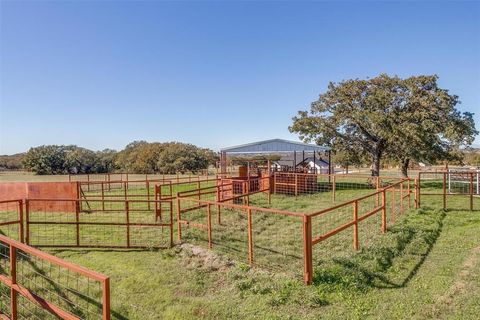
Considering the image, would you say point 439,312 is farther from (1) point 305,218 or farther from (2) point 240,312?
(2) point 240,312

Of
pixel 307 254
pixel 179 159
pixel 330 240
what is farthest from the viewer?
pixel 179 159

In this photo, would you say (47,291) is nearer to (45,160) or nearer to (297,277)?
(297,277)

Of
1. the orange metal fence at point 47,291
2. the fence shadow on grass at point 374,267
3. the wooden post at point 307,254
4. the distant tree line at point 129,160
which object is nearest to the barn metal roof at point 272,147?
the fence shadow on grass at point 374,267

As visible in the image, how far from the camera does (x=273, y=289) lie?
564cm

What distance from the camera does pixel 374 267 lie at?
645cm

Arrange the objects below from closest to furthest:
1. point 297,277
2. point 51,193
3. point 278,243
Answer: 1. point 297,277
2. point 278,243
3. point 51,193

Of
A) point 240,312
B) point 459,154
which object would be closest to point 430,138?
point 459,154

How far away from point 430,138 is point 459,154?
773 cm

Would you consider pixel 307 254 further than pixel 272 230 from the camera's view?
No

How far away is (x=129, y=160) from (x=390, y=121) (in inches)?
1923

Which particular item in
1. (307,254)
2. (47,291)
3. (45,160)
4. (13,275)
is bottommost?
(47,291)

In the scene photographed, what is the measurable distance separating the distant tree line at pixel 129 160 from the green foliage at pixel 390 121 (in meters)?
31.9

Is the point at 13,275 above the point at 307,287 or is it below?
above

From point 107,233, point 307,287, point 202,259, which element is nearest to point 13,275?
point 202,259
